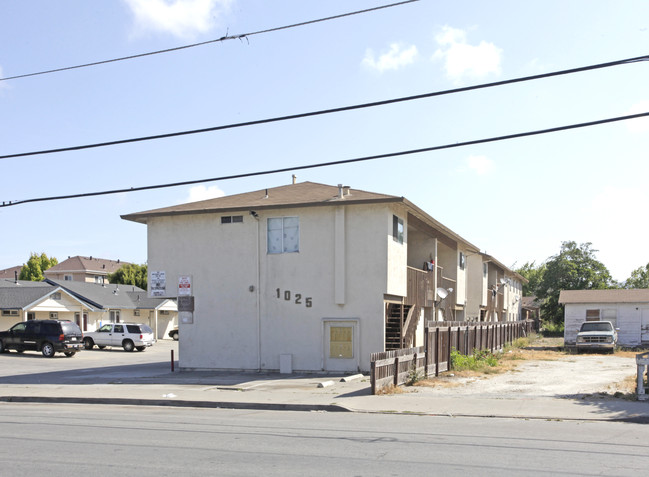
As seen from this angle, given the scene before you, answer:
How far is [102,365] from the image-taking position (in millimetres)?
30781

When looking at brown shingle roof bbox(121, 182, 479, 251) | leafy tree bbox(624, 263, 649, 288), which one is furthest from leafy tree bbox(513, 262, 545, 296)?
brown shingle roof bbox(121, 182, 479, 251)

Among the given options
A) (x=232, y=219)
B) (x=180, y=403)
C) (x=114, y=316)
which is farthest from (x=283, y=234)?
(x=114, y=316)

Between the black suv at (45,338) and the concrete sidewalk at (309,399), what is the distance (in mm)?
15031

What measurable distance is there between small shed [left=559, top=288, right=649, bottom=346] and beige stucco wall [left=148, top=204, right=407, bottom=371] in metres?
21.8

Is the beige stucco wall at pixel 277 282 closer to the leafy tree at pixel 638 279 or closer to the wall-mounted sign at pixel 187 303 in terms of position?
the wall-mounted sign at pixel 187 303

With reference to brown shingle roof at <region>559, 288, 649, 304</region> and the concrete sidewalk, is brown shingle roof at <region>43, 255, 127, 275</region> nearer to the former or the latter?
brown shingle roof at <region>559, 288, 649, 304</region>

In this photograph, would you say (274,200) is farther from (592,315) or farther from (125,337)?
(592,315)

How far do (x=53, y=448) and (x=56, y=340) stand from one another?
28.4 meters

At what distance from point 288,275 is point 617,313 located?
2697 centimetres

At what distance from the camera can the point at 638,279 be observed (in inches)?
3735

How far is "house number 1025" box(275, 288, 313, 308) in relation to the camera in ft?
78.7

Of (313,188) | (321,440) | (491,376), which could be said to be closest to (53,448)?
(321,440)

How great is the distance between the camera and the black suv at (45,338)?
35938 mm

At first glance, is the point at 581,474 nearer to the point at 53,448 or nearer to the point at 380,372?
the point at 53,448
